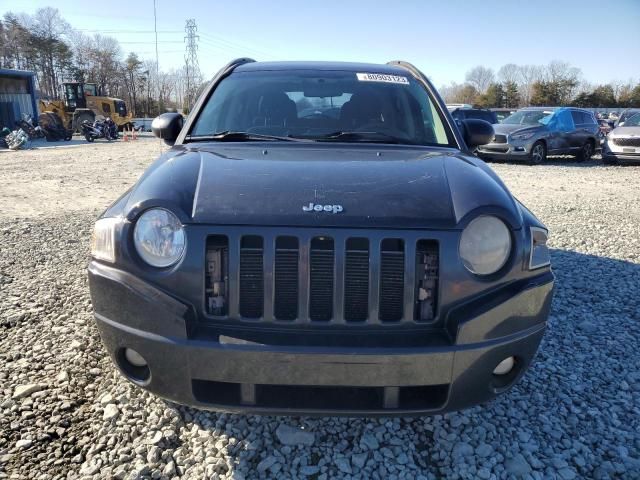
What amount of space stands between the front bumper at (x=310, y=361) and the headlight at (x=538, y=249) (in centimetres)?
7

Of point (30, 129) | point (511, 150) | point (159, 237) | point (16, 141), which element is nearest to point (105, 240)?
point (159, 237)

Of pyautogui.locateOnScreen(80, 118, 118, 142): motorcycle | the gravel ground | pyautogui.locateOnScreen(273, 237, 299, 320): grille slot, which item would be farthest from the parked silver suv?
pyautogui.locateOnScreen(80, 118, 118, 142): motorcycle

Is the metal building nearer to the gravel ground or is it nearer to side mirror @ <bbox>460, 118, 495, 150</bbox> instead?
the gravel ground

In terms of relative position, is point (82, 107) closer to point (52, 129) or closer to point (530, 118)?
point (52, 129)

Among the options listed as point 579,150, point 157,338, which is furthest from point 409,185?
point 579,150

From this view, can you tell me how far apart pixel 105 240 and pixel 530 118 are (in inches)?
664

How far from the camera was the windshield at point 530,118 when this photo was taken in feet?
52.9

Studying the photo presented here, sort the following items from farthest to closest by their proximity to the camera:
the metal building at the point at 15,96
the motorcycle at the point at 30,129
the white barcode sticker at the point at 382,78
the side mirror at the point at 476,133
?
the metal building at the point at 15,96, the motorcycle at the point at 30,129, the white barcode sticker at the point at 382,78, the side mirror at the point at 476,133

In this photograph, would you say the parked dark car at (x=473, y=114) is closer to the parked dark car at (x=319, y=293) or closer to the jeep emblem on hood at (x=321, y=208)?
the parked dark car at (x=319, y=293)

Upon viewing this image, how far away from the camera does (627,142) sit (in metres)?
16.0

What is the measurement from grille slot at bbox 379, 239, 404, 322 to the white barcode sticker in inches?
76.7

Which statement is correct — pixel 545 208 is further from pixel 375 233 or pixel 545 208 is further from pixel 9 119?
pixel 9 119

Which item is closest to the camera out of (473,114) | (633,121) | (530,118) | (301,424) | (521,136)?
(301,424)

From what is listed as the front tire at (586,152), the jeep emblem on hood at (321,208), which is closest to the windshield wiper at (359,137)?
the jeep emblem on hood at (321,208)
